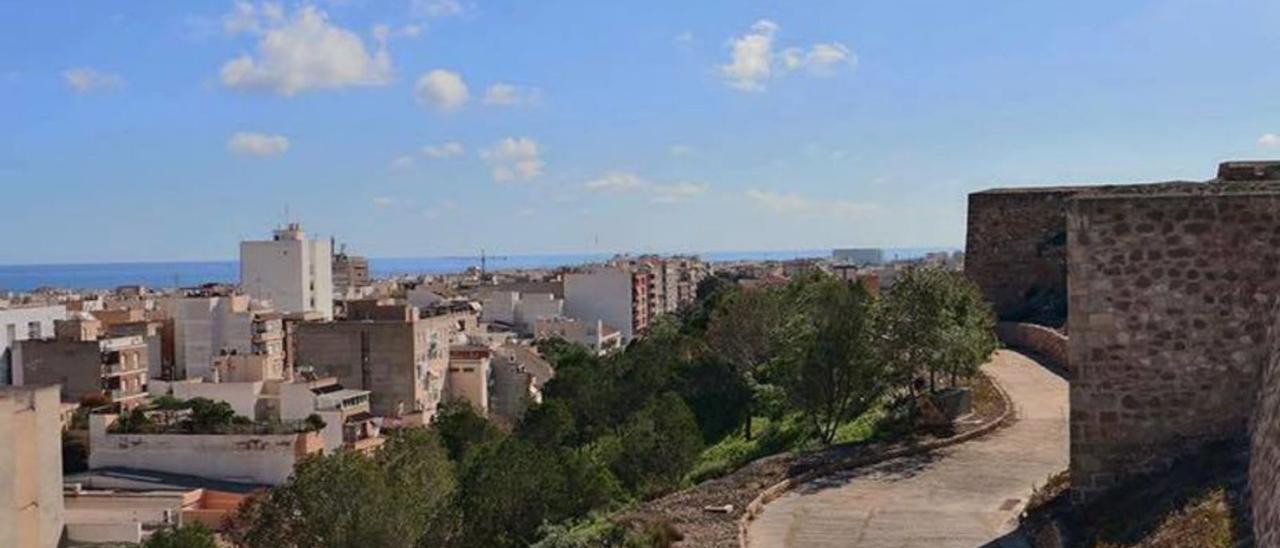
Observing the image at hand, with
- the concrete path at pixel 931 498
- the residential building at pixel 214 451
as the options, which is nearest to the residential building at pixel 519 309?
the residential building at pixel 214 451

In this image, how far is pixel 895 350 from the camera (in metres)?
17.5

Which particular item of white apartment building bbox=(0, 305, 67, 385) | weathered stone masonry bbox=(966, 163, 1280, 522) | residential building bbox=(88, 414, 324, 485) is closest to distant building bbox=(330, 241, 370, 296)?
white apartment building bbox=(0, 305, 67, 385)

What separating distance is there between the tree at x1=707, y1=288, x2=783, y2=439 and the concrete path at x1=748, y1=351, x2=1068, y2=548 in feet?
51.6

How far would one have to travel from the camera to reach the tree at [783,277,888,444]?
1739cm

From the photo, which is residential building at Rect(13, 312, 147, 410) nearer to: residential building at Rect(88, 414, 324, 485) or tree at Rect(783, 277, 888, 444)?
residential building at Rect(88, 414, 324, 485)

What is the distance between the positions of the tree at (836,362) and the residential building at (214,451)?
34.2 metres

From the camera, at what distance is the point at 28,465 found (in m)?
20.9

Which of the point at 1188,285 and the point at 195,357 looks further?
the point at 195,357

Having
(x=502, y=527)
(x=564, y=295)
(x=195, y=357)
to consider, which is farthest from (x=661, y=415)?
(x=564, y=295)

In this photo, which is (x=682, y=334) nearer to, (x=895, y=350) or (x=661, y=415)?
(x=661, y=415)

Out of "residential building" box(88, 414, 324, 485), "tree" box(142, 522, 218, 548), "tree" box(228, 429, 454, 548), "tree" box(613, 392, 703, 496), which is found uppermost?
"tree" box(613, 392, 703, 496)

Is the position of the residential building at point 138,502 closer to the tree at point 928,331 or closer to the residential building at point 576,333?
the tree at point 928,331

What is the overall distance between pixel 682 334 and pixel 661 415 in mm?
19736

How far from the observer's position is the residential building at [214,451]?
49.0 m
